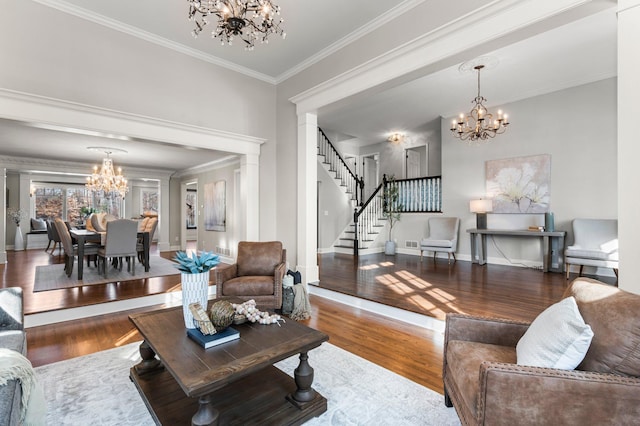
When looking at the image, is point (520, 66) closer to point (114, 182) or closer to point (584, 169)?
point (584, 169)

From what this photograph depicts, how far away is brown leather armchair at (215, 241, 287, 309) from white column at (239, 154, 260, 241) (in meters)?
0.99

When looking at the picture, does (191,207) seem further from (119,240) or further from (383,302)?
(383,302)

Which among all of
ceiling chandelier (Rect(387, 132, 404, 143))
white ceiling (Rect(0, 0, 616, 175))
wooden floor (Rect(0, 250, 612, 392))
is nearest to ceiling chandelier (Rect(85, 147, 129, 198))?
white ceiling (Rect(0, 0, 616, 175))

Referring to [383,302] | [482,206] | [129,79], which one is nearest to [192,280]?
[383,302]

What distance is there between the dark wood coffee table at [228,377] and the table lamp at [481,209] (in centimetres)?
523

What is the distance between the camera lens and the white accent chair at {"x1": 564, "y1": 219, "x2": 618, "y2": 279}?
4.62 metres

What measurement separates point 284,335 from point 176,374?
0.68 metres

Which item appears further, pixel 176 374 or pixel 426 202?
pixel 426 202

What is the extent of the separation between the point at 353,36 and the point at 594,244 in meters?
5.02

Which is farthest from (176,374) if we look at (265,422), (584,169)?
(584,169)

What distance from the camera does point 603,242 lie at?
493 centimetres

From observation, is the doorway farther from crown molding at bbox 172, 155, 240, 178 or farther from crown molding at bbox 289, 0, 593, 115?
crown molding at bbox 289, 0, 593, 115

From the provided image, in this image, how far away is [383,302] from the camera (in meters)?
3.74

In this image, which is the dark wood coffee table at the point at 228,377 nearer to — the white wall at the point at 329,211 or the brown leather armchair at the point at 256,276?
the brown leather armchair at the point at 256,276
